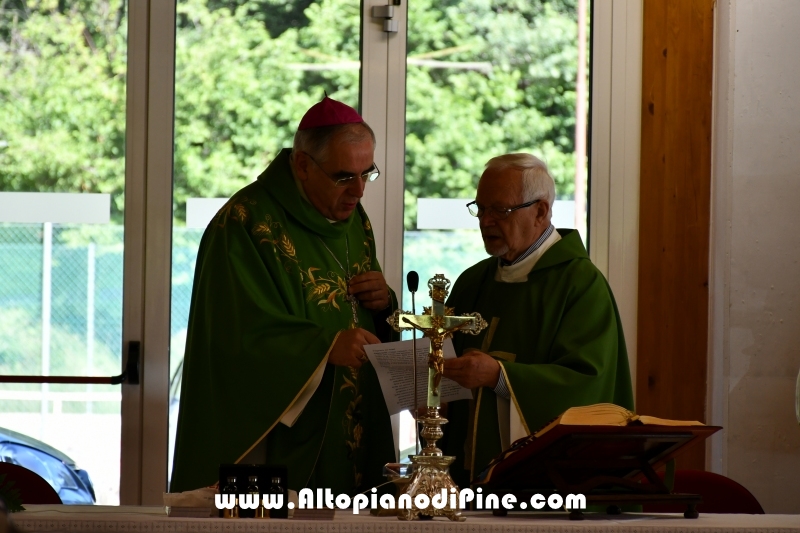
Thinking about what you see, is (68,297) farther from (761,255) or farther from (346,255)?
(761,255)

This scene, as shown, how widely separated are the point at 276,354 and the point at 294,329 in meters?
0.11

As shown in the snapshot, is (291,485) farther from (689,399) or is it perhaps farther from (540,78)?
(540,78)

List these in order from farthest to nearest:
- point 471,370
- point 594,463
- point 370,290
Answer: point 370,290 < point 471,370 < point 594,463

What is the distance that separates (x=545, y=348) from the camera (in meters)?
3.79

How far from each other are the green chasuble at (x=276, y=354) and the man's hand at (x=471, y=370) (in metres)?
0.44

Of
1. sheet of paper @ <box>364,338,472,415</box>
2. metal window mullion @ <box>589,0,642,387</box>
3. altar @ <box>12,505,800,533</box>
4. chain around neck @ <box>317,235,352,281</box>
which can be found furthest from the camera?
metal window mullion @ <box>589,0,642,387</box>

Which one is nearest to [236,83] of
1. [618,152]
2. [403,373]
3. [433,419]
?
[618,152]

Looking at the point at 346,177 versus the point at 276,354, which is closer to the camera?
the point at 276,354

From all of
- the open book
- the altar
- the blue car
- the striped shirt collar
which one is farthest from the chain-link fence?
the open book

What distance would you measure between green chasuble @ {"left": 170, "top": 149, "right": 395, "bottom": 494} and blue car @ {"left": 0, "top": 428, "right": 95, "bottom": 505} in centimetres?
116

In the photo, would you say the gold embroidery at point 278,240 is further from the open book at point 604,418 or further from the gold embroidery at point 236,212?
the open book at point 604,418

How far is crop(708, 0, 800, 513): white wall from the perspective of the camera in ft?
15.2

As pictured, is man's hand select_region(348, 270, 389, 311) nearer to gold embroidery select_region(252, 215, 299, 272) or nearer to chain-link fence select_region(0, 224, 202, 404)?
gold embroidery select_region(252, 215, 299, 272)

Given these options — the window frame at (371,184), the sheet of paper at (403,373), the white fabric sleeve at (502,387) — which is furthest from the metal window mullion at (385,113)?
the white fabric sleeve at (502,387)
